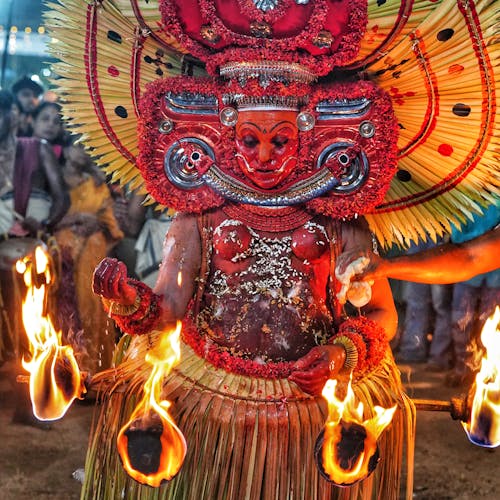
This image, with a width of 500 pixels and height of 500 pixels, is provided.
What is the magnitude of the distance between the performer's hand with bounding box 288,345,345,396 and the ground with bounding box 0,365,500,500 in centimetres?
198

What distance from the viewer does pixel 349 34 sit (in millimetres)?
2354

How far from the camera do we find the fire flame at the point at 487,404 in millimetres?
1958

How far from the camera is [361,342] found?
7.88 feet

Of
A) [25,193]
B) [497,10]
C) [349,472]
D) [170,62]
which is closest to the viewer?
[349,472]

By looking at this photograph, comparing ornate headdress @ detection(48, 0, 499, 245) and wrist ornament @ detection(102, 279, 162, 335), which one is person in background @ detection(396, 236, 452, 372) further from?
wrist ornament @ detection(102, 279, 162, 335)

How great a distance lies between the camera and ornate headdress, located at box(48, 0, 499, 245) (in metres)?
2.34

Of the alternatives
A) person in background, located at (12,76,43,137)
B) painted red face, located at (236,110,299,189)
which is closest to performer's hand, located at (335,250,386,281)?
painted red face, located at (236,110,299,189)

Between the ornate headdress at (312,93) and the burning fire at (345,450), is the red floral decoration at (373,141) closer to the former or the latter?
the ornate headdress at (312,93)

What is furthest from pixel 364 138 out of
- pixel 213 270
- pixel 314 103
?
pixel 213 270

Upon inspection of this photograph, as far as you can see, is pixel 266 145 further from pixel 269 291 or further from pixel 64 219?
pixel 64 219

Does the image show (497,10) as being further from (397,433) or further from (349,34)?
(397,433)

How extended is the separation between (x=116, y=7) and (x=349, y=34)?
862 mm

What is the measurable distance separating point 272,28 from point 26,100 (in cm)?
391

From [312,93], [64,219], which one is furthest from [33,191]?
[312,93]
